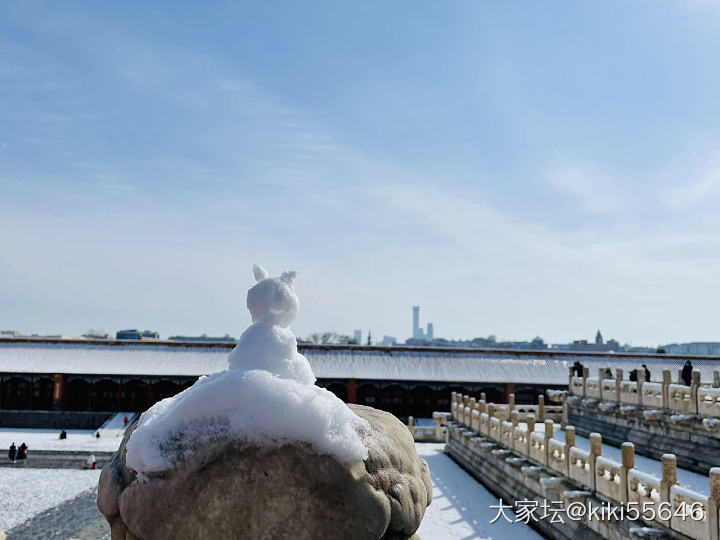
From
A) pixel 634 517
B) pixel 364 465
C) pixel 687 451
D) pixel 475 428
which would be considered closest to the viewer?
pixel 364 465

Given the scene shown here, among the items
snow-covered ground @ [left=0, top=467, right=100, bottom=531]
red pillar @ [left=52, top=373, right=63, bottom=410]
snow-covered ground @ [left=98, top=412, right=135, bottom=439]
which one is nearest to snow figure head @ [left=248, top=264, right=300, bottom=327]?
snow-covered ground @ [left=0, top=467, right=100, bottom=531]

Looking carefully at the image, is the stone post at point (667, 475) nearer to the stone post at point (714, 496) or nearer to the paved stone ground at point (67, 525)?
the stone post at point (714, 496)

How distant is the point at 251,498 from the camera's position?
3.20 metres

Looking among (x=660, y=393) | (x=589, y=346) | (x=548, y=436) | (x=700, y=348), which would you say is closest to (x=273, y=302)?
(x=548, y=436)

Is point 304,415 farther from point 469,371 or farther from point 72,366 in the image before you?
point 72,366

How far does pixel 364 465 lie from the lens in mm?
3402

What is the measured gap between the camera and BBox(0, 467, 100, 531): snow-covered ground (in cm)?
1756

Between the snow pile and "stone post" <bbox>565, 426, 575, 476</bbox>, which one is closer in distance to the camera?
the snow pile

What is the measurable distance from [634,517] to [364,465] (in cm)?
869

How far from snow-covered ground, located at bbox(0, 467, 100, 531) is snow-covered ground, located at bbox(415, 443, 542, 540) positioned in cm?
1287

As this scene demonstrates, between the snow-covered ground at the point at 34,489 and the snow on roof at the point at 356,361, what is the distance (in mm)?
10450

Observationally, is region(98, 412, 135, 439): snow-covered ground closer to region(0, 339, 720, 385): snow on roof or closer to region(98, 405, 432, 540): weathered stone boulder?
region(0, 339, 720, 385): snow on roof

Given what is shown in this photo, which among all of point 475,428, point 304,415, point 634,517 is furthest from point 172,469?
point 475,428

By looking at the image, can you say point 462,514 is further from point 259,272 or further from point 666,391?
point 259,272
